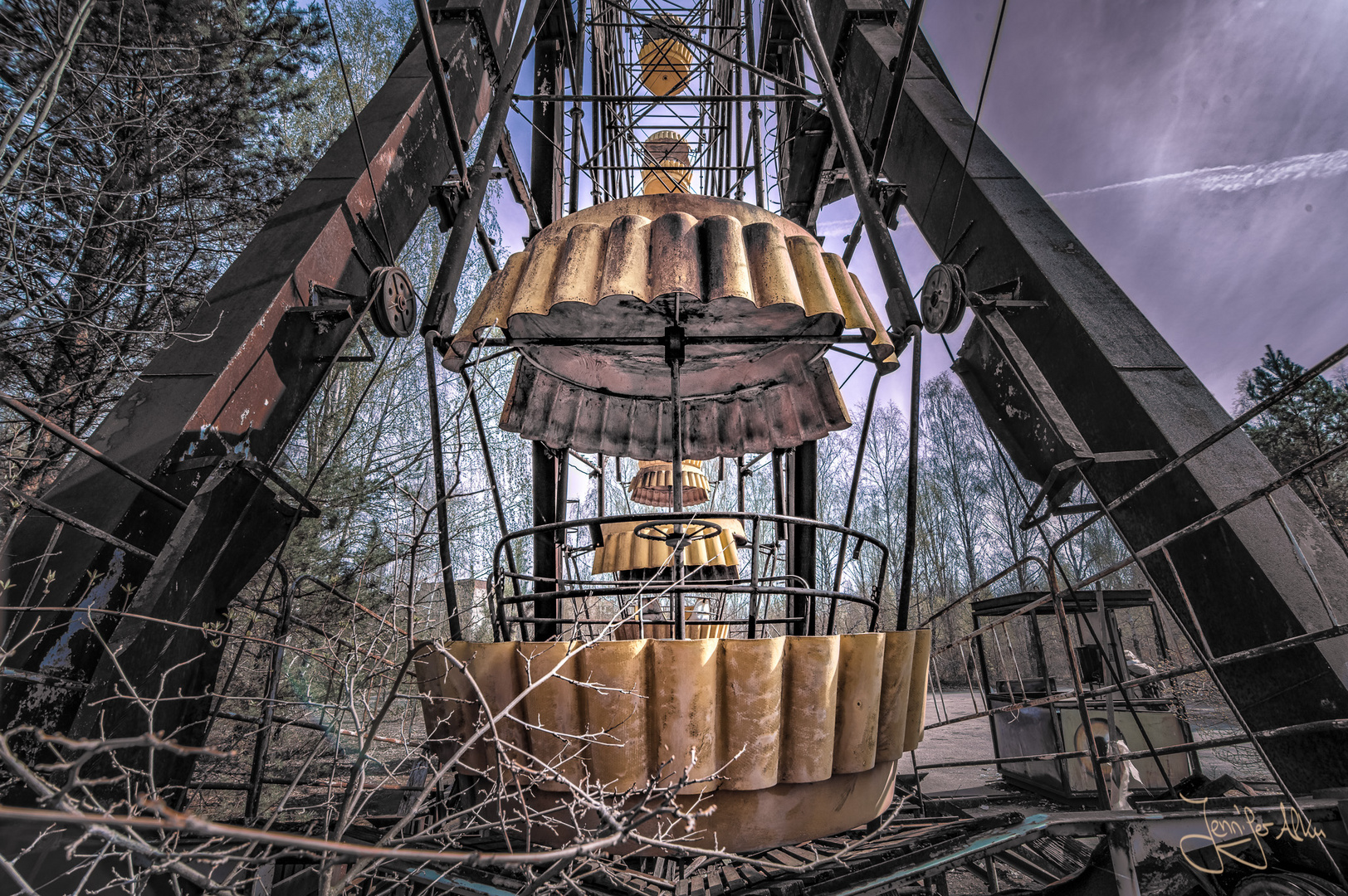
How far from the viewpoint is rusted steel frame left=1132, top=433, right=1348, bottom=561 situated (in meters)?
2.53

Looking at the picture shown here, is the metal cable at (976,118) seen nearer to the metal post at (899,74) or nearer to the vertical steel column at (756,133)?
the metal post at (899,74)

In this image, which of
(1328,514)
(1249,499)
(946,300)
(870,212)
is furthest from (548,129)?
(1328,514)

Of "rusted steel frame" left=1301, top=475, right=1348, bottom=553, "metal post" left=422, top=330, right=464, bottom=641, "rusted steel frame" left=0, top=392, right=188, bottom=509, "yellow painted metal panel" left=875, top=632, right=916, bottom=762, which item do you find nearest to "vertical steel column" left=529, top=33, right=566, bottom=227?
"metal post" left=422, top=330, right=464, bottom=641

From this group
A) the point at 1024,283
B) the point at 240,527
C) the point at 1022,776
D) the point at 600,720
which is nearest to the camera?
the point at 600,720

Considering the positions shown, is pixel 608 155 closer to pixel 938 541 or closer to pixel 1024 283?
pixel 1024 283

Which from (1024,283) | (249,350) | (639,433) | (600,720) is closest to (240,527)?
(249,350)

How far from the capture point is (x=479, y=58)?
613 cm

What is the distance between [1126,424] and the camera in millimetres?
3818

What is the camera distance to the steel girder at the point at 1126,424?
123 inches

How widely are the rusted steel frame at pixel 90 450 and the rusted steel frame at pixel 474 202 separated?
155 centimetres

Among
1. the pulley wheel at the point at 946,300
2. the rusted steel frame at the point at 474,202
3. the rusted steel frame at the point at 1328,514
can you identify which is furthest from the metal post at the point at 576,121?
the rusted steel frame at the point at 1328,514

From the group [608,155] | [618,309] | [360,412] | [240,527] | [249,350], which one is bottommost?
[240,527]

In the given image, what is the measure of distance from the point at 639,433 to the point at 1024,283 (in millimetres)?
3543

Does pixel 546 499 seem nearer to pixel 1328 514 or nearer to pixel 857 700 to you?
pixel 857 700
